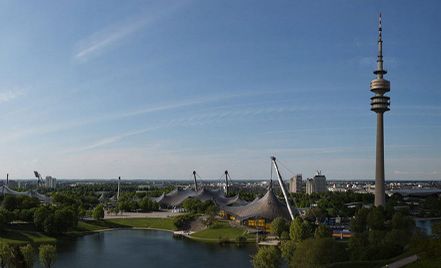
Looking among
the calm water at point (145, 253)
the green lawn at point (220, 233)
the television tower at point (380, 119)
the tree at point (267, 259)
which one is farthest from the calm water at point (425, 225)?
→ the tree at point (267, 259)

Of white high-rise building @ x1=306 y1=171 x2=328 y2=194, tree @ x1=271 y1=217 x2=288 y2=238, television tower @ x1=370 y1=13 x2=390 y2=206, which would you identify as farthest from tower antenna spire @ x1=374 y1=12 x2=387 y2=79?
white high-rise building @ x1=306 y1=171 x2=328 y2=194

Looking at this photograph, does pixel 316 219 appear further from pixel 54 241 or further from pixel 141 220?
pixel 54 241

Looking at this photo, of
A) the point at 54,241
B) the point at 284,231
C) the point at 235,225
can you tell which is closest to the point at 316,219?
the point at 235,225

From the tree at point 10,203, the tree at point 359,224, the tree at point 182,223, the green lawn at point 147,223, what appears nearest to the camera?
the tree at point 359,224

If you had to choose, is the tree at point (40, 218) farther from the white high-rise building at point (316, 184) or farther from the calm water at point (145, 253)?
the white high-rise building at point (316, 184)

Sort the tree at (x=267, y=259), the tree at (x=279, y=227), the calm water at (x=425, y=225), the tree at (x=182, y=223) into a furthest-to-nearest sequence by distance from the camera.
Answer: the tree at (x=182, y=223), the calm water at (x=425, y=225), the tree at (x=279, y=227), the tree at (x=267, y=259)

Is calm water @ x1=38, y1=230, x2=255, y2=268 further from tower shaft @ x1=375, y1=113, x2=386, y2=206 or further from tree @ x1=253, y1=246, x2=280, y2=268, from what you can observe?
tower shaft @ x1=375, y1=113, x2=386, y2=206

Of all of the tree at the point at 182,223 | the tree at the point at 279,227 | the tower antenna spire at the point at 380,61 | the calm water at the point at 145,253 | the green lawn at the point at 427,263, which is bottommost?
the calm water at the point at 145,253
